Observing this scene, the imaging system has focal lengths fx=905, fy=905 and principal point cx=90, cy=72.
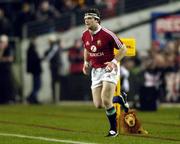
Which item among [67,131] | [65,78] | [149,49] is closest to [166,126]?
[67,131]

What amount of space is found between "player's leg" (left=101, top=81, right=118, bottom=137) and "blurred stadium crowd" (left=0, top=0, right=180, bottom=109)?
10.2 meters

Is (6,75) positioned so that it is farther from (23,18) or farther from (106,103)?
(106,103)

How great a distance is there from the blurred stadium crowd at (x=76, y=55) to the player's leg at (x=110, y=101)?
10210 millimetres

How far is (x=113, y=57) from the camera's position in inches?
624

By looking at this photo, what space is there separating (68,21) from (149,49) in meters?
4.21

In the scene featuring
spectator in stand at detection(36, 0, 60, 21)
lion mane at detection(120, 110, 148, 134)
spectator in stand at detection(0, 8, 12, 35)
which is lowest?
lion mane at detection(120, 110, 148, 134)

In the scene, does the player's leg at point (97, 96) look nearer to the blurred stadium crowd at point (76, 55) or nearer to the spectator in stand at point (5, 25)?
the blurred stadium crowd at point (76, 55)

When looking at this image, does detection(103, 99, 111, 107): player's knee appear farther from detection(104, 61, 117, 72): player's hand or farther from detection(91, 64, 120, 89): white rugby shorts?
detection(104, 61, 117, 72): player's hand

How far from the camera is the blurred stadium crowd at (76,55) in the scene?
28.3m

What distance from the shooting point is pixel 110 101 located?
1552 cm

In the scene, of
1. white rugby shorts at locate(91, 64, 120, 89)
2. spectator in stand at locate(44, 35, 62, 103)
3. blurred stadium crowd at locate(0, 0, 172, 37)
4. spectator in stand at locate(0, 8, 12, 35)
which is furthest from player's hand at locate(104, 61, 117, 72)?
spectator in stand at locate(0, 8, 12, 35)

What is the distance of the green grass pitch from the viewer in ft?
48.0

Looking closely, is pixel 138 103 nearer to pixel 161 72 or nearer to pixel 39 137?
pixel 161 72

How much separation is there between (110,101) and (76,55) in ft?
50.9
